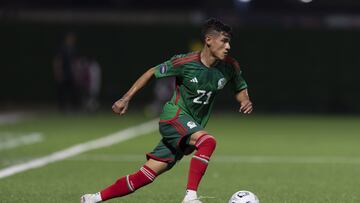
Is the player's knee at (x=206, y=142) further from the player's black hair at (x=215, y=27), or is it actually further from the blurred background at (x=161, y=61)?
the blurred background at (x=161, y=61)

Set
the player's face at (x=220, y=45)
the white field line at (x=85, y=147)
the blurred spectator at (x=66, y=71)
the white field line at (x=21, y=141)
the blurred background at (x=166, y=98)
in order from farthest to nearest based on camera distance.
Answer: the blurred spectator at (x=66, y=71) → the white field line at (x=21, y=141) → the white field line at (x=85, y=147) → the blurred background at (x=166, y=98) → the player's face at (x=220, y=45)

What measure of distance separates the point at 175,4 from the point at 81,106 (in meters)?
15.7

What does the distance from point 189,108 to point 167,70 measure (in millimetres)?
452

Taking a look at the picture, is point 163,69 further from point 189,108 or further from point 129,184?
point 129,184

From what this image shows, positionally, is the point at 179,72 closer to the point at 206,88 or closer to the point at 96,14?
the point at 206,88

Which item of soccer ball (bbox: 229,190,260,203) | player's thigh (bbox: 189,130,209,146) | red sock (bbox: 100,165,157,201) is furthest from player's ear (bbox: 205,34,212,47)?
soccer ball (bbox: 229,190,260,203)

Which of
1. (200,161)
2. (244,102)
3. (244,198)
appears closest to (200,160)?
(200,161)

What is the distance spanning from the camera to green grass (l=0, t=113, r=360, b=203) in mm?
11656

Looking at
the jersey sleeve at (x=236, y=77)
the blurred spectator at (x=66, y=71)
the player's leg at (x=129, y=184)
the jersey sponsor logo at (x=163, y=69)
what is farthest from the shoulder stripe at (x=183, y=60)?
the blurred spectator at (x=66, y=71)

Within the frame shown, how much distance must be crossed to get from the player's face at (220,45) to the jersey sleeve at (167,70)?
1.27ft

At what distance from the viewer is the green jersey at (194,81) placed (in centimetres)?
995

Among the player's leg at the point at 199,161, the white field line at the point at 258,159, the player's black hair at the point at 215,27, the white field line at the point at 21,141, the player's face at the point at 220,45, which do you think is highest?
the player's black hair at the point at 215,27

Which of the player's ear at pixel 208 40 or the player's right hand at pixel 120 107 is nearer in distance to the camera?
the player's right hand at pixel 120 107

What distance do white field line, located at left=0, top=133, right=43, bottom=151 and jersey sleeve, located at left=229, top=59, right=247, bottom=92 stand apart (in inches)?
333
